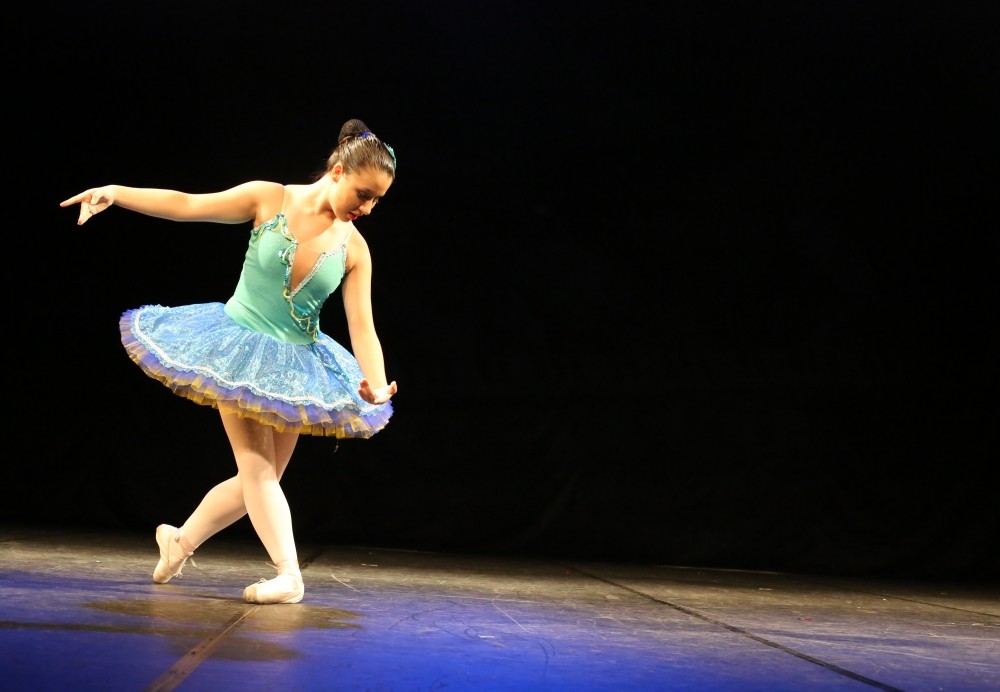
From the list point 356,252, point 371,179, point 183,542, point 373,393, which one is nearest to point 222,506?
point 183,542

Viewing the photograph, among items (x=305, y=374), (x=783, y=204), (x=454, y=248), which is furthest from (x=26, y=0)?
(x=783, y=204)

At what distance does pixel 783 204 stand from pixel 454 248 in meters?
1.33

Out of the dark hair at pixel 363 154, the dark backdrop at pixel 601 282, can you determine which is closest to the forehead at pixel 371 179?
the dark hair at pixel 363 154

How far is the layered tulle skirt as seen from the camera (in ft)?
6.98

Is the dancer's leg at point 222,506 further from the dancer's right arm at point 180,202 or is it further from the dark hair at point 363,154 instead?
the dark hair at point 363,154

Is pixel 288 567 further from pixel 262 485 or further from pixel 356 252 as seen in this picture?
pixel 356 252

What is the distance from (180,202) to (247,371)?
0.37 meters

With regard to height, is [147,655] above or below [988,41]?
below

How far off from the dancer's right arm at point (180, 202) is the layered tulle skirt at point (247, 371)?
0.23m

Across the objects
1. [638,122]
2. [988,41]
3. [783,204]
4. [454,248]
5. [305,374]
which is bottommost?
[305,374]

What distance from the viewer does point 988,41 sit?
4289 mm

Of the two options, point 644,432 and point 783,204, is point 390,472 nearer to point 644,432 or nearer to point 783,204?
point 644,432

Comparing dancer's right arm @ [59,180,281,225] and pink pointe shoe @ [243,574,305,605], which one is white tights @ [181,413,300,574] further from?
dancer's right arm @ [59,180,281,225]

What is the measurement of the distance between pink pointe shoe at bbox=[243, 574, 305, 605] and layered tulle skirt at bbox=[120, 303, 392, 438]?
303 mm
